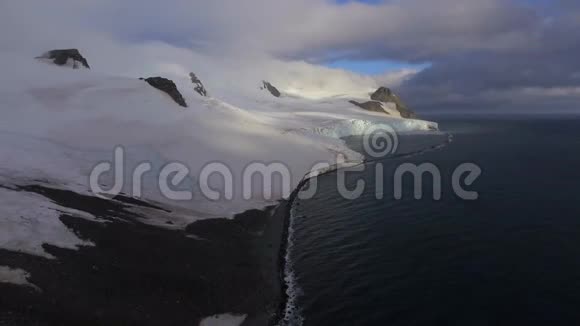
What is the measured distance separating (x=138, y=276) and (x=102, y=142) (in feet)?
94.2

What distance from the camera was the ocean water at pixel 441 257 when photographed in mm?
20797

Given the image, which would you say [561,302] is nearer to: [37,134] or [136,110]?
[37,134]

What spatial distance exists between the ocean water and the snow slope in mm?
9503

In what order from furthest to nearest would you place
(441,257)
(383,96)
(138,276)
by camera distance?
1. (383,96)
2. (441,257)
3. (138,276)

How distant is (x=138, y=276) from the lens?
21.4 m

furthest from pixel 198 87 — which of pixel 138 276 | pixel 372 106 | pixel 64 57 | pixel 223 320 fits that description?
pixel 223 320

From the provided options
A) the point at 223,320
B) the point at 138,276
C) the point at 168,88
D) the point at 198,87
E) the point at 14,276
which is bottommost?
the point at 223,320

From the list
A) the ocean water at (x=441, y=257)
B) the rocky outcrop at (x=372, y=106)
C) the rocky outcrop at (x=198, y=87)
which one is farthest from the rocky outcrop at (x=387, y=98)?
the ocean water at (x=441, y=257)

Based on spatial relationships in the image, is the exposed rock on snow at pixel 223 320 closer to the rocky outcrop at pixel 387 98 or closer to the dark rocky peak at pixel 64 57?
the dark rocky peak at pixel 64 57

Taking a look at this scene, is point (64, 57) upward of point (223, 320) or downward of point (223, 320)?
upward

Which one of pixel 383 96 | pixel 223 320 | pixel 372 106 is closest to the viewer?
pixel 223 320

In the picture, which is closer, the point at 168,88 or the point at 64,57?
the point at 168,88

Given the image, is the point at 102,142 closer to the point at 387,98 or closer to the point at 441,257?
the point at 441,257

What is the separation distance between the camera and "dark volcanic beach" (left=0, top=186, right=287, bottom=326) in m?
17.8
